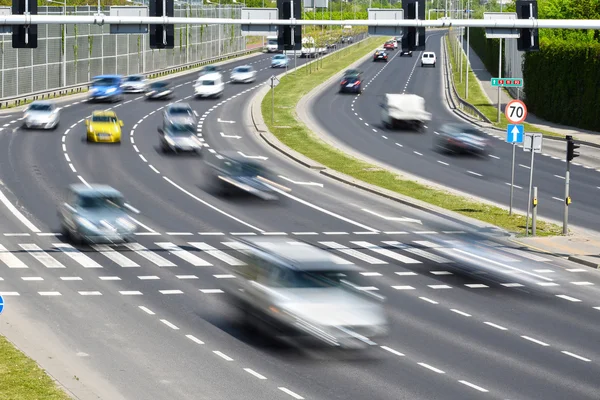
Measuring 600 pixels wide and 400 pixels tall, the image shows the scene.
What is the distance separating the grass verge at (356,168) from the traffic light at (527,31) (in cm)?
802

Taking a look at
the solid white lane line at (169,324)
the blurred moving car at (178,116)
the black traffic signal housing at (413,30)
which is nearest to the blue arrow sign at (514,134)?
the black traffic signal housing at (413,30)

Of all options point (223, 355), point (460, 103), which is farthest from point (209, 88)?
point (223, 355)

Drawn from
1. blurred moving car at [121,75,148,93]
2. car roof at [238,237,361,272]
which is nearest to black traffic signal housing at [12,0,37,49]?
car roof at [238,237,361,272]

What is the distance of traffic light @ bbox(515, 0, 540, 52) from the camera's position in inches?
1277

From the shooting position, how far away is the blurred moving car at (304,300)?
2191 centimetres

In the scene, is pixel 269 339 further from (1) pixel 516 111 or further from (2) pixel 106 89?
(2) pixel 106 89

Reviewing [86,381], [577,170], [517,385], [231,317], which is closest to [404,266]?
[231,317]

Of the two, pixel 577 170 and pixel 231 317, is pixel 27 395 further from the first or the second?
pixel 577 170

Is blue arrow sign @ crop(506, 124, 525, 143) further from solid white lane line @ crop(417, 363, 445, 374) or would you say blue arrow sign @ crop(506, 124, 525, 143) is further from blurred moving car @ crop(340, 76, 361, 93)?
blurred moving car @ crop(340, 76, 361, 93)

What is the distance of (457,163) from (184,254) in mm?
25999

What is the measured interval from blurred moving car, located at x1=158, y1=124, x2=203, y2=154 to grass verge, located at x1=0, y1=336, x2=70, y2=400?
1417 inches

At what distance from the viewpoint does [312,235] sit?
37.3 m

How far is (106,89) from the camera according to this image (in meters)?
87.0

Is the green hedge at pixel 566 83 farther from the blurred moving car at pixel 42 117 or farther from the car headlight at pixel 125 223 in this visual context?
the car headlight at pixel 125 223
